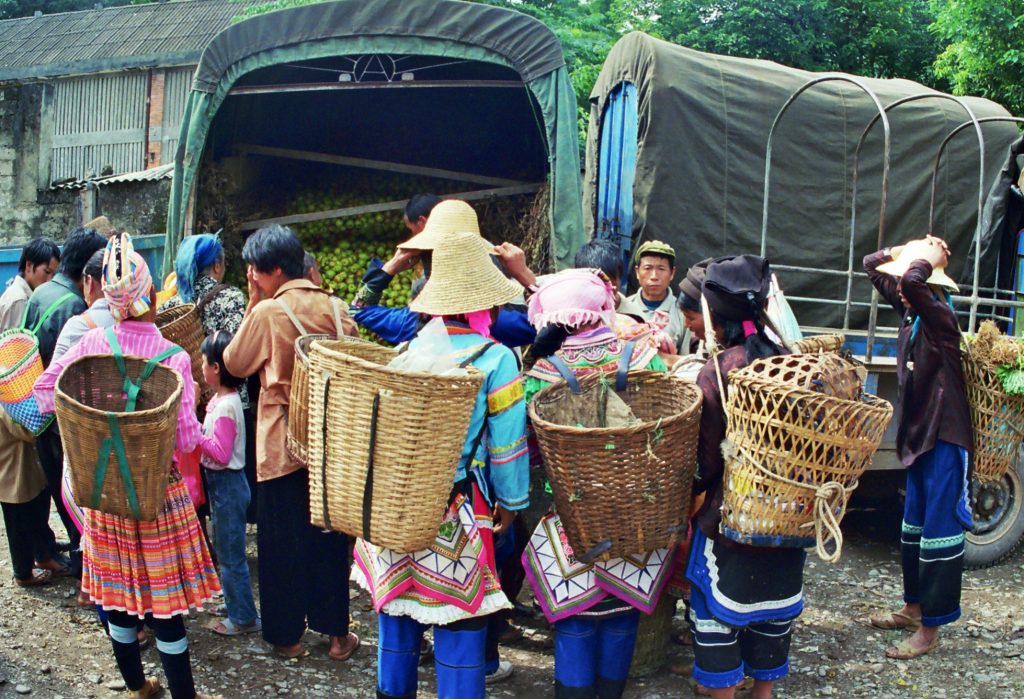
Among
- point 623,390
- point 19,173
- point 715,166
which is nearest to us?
point 623,390

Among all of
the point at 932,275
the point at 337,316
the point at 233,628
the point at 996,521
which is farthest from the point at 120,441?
the point at 996,521

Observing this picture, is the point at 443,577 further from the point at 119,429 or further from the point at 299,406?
the point at 119,429

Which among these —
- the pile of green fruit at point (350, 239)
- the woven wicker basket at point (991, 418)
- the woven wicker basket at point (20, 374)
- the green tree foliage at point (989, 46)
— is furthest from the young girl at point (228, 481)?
the green tree foliage at point (989, 46)

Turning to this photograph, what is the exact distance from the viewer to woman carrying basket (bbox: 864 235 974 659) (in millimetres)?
4469

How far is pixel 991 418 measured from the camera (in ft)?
14.9

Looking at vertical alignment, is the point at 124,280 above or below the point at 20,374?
above

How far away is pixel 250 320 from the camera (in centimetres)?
418

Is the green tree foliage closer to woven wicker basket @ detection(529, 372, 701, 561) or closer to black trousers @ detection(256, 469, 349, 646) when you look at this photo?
woven wicker basket @ detection(529, 372, 701, 561)

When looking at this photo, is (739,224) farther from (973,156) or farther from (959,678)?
(959,678)

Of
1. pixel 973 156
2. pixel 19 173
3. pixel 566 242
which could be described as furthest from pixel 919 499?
pixel 19 173

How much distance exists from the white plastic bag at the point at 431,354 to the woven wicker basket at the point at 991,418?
264cm

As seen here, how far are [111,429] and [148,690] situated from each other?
4.55 ft

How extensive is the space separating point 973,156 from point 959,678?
504 cm

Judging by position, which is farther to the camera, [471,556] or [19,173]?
[19,173]
